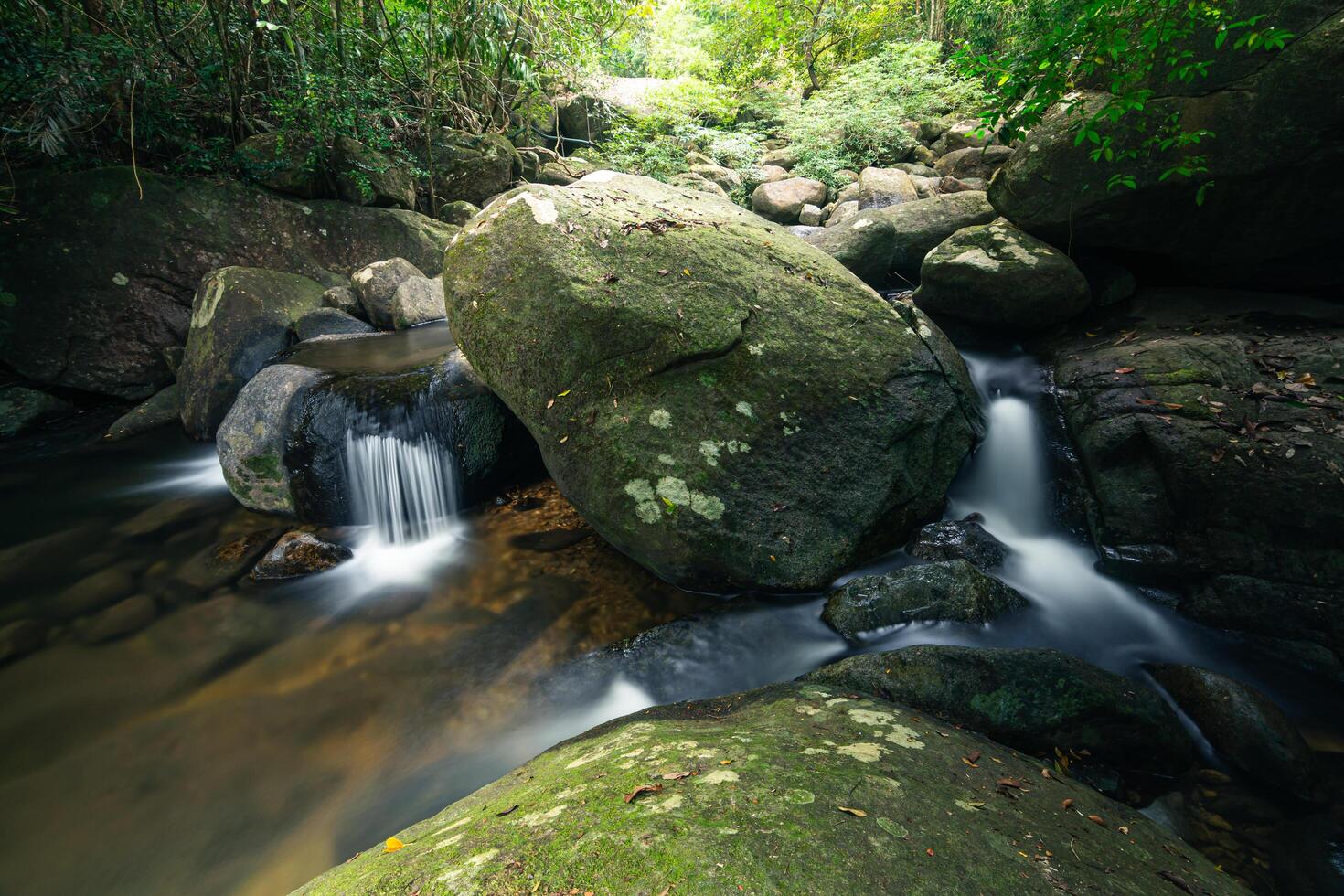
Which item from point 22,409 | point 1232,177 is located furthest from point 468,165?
point 1232,177

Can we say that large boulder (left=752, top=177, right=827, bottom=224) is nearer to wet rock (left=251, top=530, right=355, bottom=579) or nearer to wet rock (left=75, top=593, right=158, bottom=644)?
wet rock (left=251, top=530, right=355, bottom=579)

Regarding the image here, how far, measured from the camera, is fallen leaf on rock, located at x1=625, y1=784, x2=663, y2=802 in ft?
4.99

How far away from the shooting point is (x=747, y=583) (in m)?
3.64

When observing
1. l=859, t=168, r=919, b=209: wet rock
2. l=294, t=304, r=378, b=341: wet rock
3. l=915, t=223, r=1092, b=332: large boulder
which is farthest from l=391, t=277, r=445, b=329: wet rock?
l=859, t=168, r=919, b=209: wet rock

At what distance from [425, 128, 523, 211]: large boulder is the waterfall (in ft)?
23.6

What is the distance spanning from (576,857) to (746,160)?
15.6 meters

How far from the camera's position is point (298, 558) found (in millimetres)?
4309

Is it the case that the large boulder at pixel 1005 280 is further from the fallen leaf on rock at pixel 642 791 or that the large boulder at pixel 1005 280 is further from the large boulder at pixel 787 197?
the large boulder at pixel 787 197

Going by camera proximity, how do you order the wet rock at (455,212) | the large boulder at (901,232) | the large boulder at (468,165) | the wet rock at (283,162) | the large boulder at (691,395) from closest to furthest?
the large boulder at (691,395) → the large boulder at (901,232) → the wet rock at (283,162) → the wet rock at (455,212) → the large boulder at (468,165)

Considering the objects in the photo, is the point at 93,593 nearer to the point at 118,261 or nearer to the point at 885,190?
the point at 118,261

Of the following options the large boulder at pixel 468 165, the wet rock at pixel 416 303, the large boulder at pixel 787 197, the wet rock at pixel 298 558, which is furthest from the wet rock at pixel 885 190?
the wet rock at pixel 298 558

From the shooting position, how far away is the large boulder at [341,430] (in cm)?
487

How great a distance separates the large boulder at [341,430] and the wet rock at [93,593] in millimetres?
1012

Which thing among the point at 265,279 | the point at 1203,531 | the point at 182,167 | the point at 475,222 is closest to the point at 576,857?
the point at 475,222
